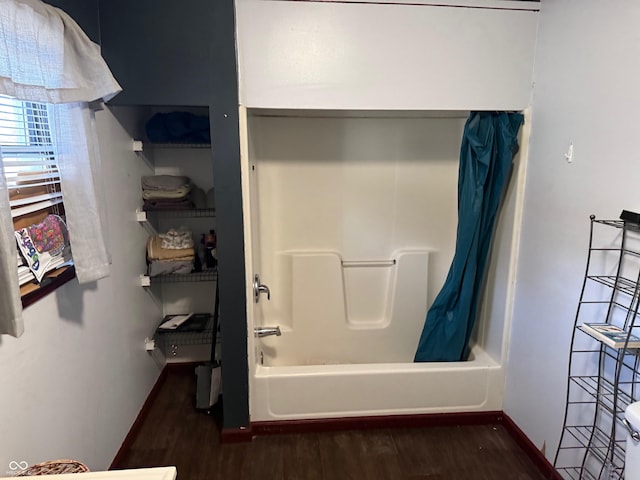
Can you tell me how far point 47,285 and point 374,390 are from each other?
1.65m

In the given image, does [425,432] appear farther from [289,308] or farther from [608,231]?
[608,231]

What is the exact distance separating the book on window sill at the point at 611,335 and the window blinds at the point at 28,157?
1948 mm

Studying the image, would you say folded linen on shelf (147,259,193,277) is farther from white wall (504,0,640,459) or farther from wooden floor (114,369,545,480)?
white wall (504,0,640,459)

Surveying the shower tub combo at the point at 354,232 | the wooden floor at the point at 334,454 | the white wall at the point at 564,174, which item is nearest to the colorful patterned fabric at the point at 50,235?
the shower tub combo at the point at 354,232

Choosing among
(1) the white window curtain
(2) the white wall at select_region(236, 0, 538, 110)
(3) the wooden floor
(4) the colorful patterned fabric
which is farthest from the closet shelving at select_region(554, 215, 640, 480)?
(4) the colorful patterned fabric

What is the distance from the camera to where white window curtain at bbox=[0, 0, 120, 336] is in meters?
1.06

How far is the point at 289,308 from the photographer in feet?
9.02

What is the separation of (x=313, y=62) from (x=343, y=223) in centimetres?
107

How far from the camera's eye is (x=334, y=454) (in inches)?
85.2

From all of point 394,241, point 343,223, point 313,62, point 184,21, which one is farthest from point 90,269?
point 394,241

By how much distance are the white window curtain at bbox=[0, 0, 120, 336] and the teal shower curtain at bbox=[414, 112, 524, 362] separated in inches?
67.6

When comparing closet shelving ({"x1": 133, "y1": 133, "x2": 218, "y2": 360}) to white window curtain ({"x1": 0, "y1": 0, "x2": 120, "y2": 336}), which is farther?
closet shelving ({"x1": 133, "y1": 133, "x2": 218, "y2": 360})

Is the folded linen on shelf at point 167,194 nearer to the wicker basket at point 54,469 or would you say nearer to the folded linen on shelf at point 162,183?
the folded linen on shelf at point 162,183

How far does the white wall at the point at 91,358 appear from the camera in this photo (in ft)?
4.21
